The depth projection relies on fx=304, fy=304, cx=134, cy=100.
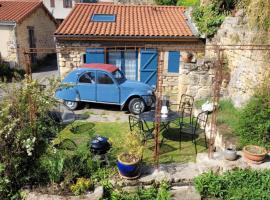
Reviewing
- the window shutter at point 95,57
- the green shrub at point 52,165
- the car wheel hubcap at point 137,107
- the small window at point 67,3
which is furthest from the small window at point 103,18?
the small window at point 67,3

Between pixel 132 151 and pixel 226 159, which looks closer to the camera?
pixel 132 151

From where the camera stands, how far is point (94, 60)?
12812 mm

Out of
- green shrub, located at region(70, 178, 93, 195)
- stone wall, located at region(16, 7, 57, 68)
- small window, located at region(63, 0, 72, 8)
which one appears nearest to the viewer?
green shrub, located at region(70, 178, 93, 195)

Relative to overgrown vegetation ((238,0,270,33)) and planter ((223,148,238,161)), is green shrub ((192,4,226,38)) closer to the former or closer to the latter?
overgrown vegetation ((238,0,270,33))

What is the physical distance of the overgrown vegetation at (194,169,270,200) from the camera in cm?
556

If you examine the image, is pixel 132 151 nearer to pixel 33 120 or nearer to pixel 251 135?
pixel 33 120

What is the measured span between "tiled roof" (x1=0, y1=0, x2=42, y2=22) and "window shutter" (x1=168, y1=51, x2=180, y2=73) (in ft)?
28.4

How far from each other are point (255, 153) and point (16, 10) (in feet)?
52.5

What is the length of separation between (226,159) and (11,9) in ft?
52.4

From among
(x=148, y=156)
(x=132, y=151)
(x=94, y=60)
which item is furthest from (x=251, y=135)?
(x=94, y=60)

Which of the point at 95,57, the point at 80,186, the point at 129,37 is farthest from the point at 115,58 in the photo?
the point at 80,186

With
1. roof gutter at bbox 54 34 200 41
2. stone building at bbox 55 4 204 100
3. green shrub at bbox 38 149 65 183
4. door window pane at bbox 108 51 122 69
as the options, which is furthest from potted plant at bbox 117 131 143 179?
door window pane at bbox 108 51 122 69

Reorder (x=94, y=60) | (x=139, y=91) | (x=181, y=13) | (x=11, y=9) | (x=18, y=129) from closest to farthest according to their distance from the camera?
(x=18, y=129), (x=139, y=91), (x=94, y=60), (x=181, y=13), (x=11, y=9)

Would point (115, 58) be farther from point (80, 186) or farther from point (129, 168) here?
point (80, 186)
